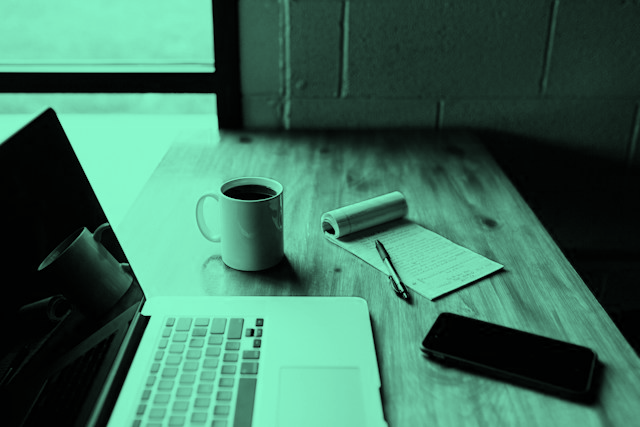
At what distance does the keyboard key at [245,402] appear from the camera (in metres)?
0.59

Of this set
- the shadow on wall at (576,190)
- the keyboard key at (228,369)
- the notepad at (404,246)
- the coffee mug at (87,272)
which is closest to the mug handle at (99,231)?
the coffee mug at (87,272)

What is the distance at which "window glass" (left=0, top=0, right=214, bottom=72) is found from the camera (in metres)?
1.57

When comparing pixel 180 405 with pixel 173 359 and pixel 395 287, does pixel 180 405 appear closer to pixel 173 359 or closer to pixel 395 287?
pixel 173 359

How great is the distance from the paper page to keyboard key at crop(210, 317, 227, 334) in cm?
25

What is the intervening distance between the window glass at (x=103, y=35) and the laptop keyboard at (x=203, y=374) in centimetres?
99

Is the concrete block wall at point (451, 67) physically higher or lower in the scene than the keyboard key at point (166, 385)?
higher

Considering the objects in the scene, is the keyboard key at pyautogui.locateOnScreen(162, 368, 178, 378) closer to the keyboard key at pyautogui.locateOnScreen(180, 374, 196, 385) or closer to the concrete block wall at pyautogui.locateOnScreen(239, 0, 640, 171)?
the keyboard key at pyautogui.locateOnScreen(180, 374, 196, 385)

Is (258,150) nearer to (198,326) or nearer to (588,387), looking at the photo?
(198,326)

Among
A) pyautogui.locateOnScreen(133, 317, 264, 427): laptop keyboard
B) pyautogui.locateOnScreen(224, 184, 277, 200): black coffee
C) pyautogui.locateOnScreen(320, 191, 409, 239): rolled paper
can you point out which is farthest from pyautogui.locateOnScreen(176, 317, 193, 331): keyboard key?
pyautogui.locateOnScreen(320, 191, 409, 239): rolled paper

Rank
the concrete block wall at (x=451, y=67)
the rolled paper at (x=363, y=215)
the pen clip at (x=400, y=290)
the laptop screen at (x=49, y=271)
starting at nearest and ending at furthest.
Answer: the laptop screen at (x=49, y=271), the pen clip at (x=400, y=290), the rolled paper at (x=363, y=215), the concrete block wall at (x=451, y=67)

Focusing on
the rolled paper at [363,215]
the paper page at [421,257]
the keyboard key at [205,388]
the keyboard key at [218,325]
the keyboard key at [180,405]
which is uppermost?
the rolled paper at [363,215]

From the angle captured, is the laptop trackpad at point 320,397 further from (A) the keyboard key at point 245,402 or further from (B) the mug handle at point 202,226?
(B) the mug handle at point 202,226

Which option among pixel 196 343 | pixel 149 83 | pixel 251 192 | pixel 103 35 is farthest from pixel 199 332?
pixel 103 35

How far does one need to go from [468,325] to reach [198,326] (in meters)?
0.33
